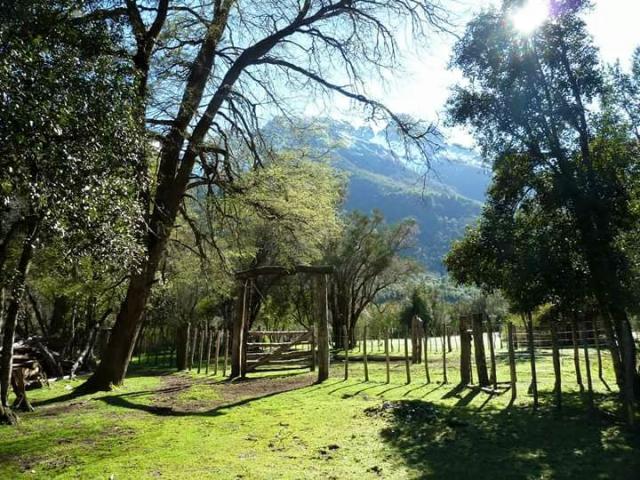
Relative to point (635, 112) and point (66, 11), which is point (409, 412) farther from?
point (635, 112)

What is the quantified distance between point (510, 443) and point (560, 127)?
580 centimetres

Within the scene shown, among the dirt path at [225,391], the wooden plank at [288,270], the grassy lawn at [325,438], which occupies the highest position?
the wooden plank at [288,270]

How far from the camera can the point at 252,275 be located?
1510 centimetres

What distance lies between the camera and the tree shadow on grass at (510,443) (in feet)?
17.3

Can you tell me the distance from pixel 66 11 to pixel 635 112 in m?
13.2

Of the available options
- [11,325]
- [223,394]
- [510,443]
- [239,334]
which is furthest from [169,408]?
[510,443]

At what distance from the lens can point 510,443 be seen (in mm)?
6262

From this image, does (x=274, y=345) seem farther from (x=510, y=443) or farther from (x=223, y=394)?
(x=510, y=443)

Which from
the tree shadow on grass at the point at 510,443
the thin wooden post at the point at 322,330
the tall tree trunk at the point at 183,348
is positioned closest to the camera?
the tree shadow on grass at the point at 510,443

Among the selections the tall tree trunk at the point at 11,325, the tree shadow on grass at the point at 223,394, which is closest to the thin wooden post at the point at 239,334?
the tree shadow on grass at the point at 223,394

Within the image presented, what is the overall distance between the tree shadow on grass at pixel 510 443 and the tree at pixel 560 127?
215 centimetres

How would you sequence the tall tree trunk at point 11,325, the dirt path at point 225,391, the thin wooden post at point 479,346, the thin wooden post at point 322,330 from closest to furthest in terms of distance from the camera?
the tall tree trunk at point 11,325 → the dirt path at point 225,391 → the thin wooden post at point 479,346 → the thin wooden post at point 322,330

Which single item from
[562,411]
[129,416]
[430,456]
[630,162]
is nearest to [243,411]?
[129,416]

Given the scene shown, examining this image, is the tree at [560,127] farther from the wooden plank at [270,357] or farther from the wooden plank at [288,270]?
the wooden plank at [270,357]
